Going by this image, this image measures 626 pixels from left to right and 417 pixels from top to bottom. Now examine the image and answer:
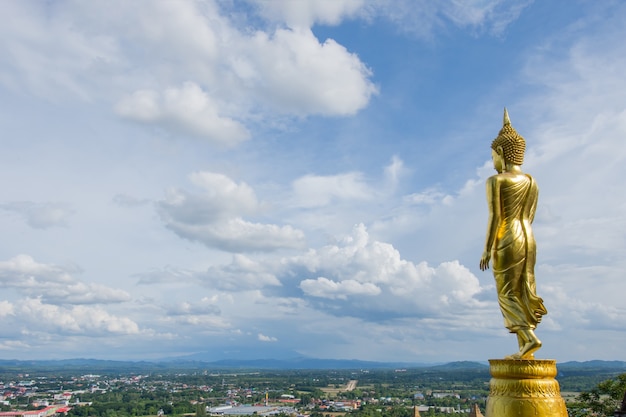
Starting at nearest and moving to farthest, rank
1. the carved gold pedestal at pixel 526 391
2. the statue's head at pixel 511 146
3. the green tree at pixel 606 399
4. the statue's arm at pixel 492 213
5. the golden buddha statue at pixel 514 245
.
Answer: the carved gold pedestal at pixel 526 391
the golden buddha statue at pixel 514 245
the statue's arm at pixel 492 213
the statue's head at pixel 511 146
the green tree at pixel 606 399

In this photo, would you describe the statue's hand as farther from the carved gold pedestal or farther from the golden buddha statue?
the carved gold pedestal

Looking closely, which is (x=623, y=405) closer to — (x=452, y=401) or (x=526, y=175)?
(x=526, y=175)

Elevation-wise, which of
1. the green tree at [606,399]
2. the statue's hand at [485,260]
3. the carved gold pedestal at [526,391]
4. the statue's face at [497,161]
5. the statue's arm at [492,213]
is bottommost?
the green tree at [606,399]

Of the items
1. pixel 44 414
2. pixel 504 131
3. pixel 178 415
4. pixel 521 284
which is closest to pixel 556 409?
pixel 521 284

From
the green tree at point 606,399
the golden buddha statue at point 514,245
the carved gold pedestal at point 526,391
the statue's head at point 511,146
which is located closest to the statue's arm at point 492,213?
the golden buddha statue at point 514,245

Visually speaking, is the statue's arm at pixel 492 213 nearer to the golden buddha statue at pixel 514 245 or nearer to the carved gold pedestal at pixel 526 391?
the golden buddha statue at pixel 514 245

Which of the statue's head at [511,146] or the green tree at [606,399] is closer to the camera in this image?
the statue's head at [511,146]

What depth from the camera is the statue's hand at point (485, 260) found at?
383 inches

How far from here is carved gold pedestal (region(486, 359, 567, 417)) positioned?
843 cm

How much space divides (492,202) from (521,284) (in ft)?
4.38

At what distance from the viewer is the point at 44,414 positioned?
10088cm

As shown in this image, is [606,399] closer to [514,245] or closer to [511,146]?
[514,245]

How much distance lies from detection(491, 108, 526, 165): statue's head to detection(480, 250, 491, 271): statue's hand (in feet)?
5.15

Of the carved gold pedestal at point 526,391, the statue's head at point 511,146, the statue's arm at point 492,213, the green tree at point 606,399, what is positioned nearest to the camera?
the carved gold pedestal at point 526,391
